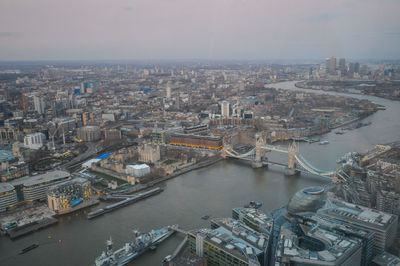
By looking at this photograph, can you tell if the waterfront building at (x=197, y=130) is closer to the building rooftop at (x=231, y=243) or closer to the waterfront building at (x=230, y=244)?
the waterfront building at (x=230, y=244)

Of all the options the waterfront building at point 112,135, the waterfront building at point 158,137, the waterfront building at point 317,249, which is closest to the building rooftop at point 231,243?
the waterfront building at point 317,249

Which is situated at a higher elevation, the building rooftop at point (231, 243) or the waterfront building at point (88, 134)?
the building rooftop at point (231, 243)

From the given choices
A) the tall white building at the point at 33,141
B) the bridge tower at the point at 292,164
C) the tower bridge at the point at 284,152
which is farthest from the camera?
the tall white building at the point at 33,141

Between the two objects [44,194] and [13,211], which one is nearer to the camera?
[13,211]

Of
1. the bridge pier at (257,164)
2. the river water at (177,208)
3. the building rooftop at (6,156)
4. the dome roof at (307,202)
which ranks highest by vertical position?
the dome roof at (307,202)

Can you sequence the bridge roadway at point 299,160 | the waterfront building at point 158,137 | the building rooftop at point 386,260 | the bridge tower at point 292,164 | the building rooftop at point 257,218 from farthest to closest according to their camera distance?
1. the waterfront building at point 158,137
2. the bridge tower at point 292,164
3. the bridge roadway at point 299,160
4. the building rooftop at point 257,218
5. the building rooftop at point 386,260

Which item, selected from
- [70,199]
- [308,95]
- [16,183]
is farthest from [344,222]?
[308,95]

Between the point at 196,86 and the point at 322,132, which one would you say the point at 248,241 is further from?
the point at 196,86
